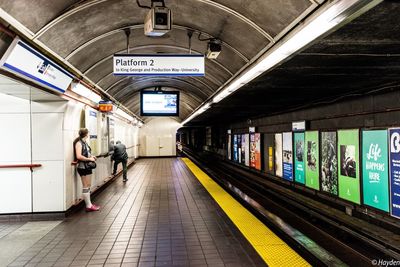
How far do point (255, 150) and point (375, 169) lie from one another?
8073mm

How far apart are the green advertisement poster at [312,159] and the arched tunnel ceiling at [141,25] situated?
280cm

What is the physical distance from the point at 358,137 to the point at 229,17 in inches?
139

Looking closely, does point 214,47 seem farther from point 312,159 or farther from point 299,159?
point 299,159

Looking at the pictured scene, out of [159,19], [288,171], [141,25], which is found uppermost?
[141,25]

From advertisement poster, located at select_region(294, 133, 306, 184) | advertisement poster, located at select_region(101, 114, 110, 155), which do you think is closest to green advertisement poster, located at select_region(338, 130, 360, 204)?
advertisement poster, located at select_region(294, 133, 306, 184)

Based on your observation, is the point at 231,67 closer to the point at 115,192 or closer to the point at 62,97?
the point at 62,97

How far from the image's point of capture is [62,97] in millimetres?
6359

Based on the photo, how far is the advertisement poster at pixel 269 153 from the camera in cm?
1207

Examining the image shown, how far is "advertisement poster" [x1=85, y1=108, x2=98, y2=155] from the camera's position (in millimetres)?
8072

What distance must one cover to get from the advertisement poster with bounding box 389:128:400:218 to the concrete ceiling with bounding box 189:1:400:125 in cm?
84

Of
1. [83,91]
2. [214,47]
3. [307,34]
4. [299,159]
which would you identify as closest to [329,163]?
[299,159]

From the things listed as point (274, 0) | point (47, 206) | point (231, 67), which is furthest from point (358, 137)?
point (47, 206)

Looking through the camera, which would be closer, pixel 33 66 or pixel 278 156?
pixel 33 66

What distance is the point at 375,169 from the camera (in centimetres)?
614
